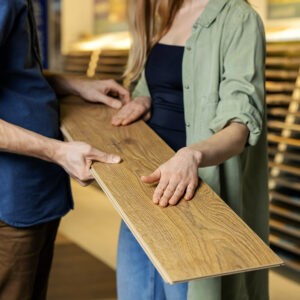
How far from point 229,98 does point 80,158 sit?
48 cm

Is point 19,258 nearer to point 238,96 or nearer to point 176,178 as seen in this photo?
point 176,178

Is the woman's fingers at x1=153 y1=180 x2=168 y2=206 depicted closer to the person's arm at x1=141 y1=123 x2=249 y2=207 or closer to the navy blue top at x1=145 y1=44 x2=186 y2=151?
the person's arm at x1=141 y1=123 x2=249 y2=207

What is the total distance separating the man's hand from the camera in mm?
1698

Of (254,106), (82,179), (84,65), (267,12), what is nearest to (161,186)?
(82,179)

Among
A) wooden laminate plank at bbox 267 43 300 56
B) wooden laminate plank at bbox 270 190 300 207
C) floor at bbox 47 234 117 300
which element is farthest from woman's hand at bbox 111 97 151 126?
wooden laminate plank at bbox 270 190 300 207

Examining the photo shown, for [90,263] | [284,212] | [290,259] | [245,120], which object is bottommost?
[90,263]

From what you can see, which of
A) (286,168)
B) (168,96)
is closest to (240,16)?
(168,96)

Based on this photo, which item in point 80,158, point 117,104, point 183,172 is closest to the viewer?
point 183,172

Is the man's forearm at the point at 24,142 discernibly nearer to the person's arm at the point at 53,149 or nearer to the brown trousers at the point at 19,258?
the person's arm at the point at 53,149

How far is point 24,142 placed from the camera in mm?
1737

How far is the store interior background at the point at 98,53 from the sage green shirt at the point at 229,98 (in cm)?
166

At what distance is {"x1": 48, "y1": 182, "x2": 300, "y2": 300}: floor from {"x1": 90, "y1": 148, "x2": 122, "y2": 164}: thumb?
249 cm

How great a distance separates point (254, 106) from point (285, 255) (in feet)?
10.2

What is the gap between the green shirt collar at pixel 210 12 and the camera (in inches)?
76.3
